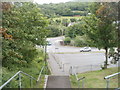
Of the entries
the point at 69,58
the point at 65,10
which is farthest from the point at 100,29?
the point at 69,58

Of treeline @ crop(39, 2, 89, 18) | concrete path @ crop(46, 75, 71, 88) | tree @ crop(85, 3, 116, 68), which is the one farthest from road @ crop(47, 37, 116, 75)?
concrete path @ crop(46, 75, 71, 88)

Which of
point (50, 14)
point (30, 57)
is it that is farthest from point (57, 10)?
point (30, 57)

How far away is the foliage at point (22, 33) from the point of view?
297cm

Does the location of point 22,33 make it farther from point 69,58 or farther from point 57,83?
point 69,58

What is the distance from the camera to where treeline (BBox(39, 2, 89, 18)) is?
6309 millimetres

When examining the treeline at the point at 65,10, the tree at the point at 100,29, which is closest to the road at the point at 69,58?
the treeline at the point at 65,10

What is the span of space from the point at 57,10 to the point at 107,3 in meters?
2.93

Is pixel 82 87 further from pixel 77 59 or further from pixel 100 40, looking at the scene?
pixel 77 59

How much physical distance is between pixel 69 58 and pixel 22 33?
4.65m

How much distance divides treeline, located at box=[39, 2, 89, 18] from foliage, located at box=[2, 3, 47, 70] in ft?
3.11

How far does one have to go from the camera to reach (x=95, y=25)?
5.58m

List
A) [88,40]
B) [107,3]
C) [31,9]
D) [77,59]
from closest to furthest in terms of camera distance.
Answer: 1. [107,3]
2. [31,9]
3. [88,40]
4. [77,59]

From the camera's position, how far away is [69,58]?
794 centimetres

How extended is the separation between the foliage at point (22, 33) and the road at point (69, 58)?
4.93ft
